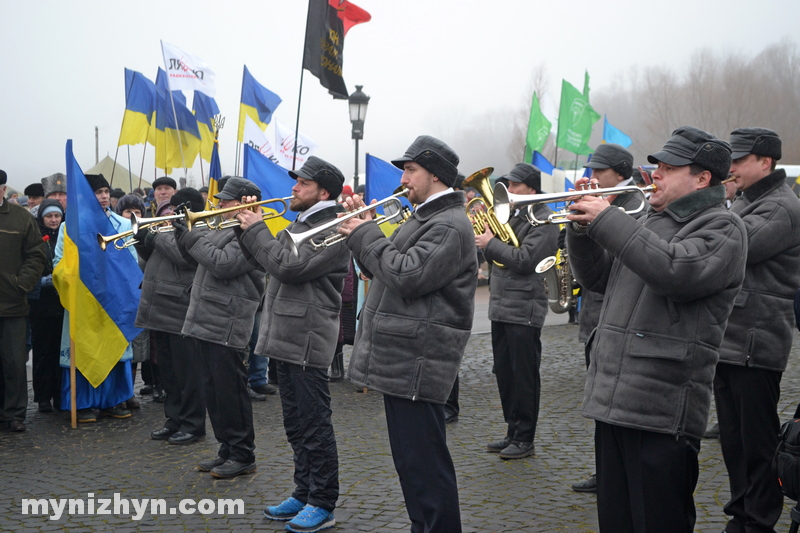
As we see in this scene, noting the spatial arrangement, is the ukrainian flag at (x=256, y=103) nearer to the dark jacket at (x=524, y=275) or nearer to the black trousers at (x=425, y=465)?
the dark jacket at (x=524, y=275)

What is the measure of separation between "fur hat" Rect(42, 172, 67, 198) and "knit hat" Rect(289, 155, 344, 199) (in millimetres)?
5366

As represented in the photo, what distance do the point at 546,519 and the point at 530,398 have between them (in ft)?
5.47

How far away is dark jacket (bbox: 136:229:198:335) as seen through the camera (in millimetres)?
7199

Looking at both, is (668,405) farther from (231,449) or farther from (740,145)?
(231,449)

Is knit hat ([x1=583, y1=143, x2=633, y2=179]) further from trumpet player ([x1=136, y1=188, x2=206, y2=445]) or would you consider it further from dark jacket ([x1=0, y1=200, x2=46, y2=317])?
dark jacket ([x1=0, y1=200, x2=46, y2=317])

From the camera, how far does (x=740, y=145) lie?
473cm

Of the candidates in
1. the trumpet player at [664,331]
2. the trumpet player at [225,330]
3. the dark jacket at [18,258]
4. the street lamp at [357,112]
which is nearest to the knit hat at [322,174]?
the trumpet player at [225,330]

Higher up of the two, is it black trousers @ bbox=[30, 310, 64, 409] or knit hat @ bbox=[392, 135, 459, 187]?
knit hat @ bbox=[392, 135, 459, 187]

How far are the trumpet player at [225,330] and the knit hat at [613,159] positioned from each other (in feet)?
8.42

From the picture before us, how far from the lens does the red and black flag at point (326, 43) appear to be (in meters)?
10.0

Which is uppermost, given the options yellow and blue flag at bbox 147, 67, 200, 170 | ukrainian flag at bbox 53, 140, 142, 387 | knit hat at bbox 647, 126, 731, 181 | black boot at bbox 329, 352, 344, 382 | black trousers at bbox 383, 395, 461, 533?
yellow and blue flag at bbox 147, 67, 200, 170

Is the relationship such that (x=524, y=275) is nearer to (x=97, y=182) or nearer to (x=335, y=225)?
(x=335, y=225)

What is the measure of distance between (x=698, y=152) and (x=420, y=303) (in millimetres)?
1524

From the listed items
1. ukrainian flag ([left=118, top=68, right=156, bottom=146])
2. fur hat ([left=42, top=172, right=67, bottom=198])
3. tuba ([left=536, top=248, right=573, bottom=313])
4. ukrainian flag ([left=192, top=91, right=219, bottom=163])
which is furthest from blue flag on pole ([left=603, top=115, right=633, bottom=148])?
fur hat ([left=42, top=172, right=67, bottom=198])
